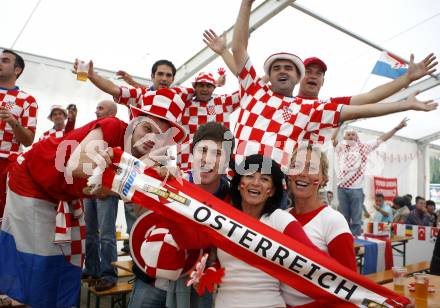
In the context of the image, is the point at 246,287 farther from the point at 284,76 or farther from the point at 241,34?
the point at 241,34

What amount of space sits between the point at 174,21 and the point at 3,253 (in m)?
4.35

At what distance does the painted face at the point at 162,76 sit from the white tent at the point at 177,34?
83.5 inches

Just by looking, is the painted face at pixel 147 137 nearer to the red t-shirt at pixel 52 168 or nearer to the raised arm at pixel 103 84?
the red t-shirt at pixel 52 168

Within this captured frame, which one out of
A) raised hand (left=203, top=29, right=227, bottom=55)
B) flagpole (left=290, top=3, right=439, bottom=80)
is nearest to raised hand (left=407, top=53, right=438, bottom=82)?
raised hand (left=203, top=29, right=227, bottom=55)

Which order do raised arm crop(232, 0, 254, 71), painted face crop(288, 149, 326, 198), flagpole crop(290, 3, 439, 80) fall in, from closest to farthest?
painted face crop(288, 149, 326, 198) < raised arm crop(232, 0, 254, 71) < flagpole crop(290, 3, 439, 80)

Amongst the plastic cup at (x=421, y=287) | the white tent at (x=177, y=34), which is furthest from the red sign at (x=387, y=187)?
the plastic cup at (x=421, y=287)

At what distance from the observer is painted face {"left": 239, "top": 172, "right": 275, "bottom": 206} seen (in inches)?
64.8

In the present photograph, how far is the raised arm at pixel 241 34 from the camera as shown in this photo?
8.06ft

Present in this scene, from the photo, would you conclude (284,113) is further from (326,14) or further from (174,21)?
(326,14)

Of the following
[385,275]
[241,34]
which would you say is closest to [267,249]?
[241,34]

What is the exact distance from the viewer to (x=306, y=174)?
183 cm

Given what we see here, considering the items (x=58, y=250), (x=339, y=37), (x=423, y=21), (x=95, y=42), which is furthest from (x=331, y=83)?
A: (x=58, y=250)

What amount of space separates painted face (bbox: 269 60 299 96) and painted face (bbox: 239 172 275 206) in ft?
3.10

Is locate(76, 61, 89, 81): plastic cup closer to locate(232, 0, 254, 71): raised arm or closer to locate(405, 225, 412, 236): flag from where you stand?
locate(232, 0, 254, 71): raised arm
